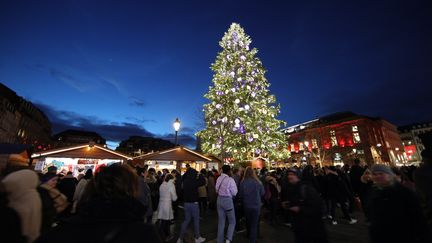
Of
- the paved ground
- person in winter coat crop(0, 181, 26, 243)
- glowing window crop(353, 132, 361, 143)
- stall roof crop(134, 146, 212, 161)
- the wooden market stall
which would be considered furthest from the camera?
glowing window crop(353, 132, 361, 143)

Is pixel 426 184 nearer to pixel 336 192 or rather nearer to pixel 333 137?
pixel 336 192

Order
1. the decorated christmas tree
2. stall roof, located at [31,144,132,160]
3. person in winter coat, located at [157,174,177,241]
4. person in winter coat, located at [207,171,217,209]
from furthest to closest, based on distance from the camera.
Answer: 1. the decorated christmas tree
2. stall roof, located at [31,144,132,160]
3. person in winter coat, located at [207,171,217,209]
4. person in winter coat, located at [157,174,177,241]

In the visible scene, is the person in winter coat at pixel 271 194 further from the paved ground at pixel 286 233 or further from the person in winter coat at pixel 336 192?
the person in winter coat at pixel 336 192

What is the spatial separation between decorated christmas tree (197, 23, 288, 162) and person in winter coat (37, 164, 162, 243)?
56.9ft

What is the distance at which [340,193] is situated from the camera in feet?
29.8

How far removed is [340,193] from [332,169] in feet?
3.28

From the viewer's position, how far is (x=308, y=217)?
415 centimetres

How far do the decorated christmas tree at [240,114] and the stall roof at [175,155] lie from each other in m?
1.70

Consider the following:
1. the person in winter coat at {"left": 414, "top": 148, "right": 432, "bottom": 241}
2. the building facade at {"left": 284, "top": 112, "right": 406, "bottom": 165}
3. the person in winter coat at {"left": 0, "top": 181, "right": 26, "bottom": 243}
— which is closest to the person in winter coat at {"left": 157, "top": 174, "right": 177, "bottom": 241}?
the person in winter coat at {"left": 0, "top": 181, "right": 26, "bottom": 243}

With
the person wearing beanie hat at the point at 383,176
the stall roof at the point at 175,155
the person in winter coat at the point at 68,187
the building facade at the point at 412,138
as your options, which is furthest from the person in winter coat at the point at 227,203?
the building facade at the point at 412,138

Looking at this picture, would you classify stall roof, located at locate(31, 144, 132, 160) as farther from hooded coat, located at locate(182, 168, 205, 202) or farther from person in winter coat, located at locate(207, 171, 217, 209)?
hooded coat, located at locate(182, 168, 205, 202)

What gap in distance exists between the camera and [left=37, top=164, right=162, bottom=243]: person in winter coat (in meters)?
1.43

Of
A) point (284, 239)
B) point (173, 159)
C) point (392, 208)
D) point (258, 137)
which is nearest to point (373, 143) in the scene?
point (258, 137)

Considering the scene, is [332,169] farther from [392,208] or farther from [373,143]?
[373,143]
